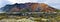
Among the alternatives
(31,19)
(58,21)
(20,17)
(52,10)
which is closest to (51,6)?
(52,10)

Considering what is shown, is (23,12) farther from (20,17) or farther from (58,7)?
(58,7)

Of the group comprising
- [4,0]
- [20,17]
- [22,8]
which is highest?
[4,0]

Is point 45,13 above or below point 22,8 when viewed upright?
below

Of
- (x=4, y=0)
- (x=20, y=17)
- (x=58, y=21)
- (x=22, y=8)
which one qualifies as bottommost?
(x=58, y=21)

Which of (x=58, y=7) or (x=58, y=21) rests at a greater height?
(x=58, y=7)

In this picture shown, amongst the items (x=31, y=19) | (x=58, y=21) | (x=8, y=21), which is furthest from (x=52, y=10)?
(x=8, y=21)

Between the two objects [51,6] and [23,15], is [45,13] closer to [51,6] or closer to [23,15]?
[51,6]

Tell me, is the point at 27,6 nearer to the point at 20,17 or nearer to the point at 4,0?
the point at 20,17
